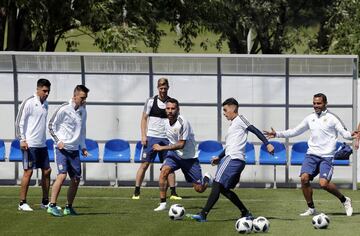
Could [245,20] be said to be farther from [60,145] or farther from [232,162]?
[232,162]

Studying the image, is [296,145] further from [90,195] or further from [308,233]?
[308,233]

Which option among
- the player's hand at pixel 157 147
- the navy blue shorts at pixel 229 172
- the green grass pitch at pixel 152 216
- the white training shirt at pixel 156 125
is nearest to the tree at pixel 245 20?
the green grass pitch at pixel 152 216

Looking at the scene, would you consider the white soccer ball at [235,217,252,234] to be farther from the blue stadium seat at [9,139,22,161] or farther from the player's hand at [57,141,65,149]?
the blue stadium seat at [9,139,22,161]

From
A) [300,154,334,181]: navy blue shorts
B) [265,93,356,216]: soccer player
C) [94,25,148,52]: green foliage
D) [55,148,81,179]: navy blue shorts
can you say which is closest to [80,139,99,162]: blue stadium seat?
[55,148,81,179]: navy blue shorts

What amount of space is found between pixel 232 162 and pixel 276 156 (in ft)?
25.0

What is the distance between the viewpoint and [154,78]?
24562 millimetres

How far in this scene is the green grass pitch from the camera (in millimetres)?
15781

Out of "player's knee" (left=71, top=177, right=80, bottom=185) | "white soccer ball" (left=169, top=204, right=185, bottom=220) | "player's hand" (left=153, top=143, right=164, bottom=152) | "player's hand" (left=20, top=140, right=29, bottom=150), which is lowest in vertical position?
"white soccer ball" (left=169, top=204, right=185, bottom=220)

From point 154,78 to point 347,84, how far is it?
4123 millimetres

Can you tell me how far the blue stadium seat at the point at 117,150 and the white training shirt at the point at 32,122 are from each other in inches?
230

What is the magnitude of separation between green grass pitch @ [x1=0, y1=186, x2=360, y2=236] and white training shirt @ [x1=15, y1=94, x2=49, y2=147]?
1.16 m

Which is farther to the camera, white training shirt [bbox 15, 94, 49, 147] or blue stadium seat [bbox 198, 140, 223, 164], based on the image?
blue stadium seat [bbox 198, 140, 223, 164]

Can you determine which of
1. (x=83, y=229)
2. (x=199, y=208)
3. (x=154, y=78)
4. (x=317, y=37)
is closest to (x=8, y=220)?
(x=83, y=229)

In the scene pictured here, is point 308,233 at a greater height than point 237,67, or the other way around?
point 237,67
